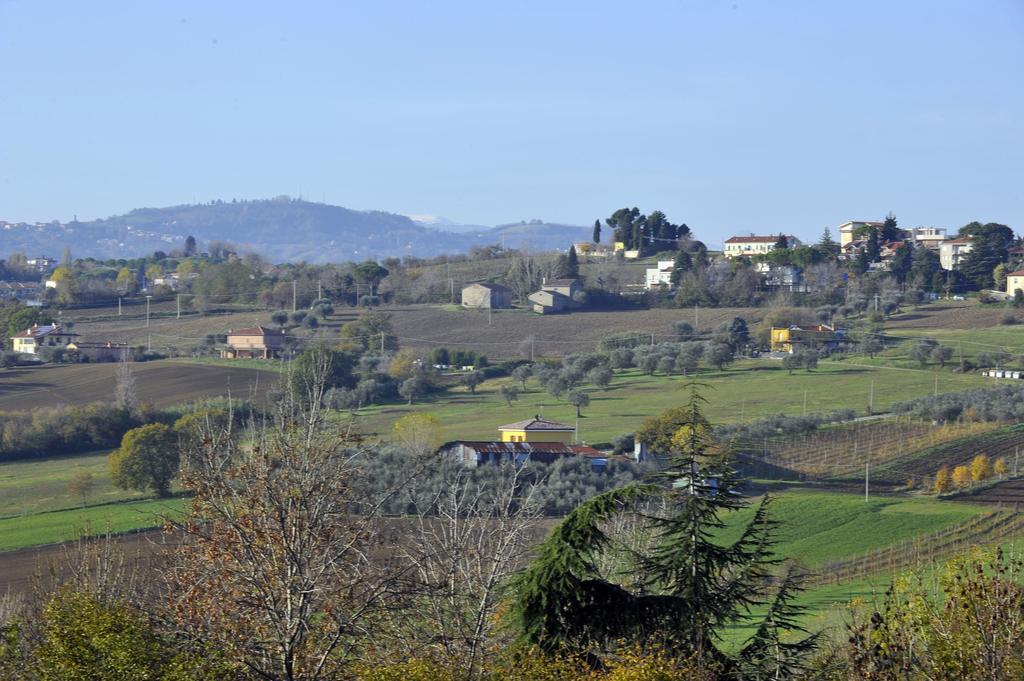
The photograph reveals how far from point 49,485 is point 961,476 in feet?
81.4

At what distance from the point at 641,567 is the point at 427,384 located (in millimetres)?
44702

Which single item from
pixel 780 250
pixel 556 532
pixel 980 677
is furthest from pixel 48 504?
pixel 780 250

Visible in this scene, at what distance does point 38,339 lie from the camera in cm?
6919

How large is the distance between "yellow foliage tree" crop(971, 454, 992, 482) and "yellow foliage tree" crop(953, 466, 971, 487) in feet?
0.44

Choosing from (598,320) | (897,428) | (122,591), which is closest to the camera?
(122,591)

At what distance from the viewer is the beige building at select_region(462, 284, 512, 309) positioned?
266 ft

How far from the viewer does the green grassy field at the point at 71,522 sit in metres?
30.9

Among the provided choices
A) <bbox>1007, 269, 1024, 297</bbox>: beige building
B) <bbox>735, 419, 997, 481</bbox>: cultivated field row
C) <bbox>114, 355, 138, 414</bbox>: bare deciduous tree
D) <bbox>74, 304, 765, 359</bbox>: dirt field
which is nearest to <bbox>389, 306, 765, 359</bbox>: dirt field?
<bbox>74, 304, 765, 359</bbox>: dirt field

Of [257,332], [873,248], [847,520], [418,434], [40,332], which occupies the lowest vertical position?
[847,520]

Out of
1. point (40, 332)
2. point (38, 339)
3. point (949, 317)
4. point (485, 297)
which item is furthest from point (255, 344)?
point (949, 317)

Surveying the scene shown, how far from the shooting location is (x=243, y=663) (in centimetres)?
1132

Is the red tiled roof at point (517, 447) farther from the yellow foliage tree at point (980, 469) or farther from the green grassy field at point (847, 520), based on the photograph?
the yellow foliage tree at point (980, 469)

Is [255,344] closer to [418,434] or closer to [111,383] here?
[111,383]

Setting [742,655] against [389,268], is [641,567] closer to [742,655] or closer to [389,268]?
[742,655]
